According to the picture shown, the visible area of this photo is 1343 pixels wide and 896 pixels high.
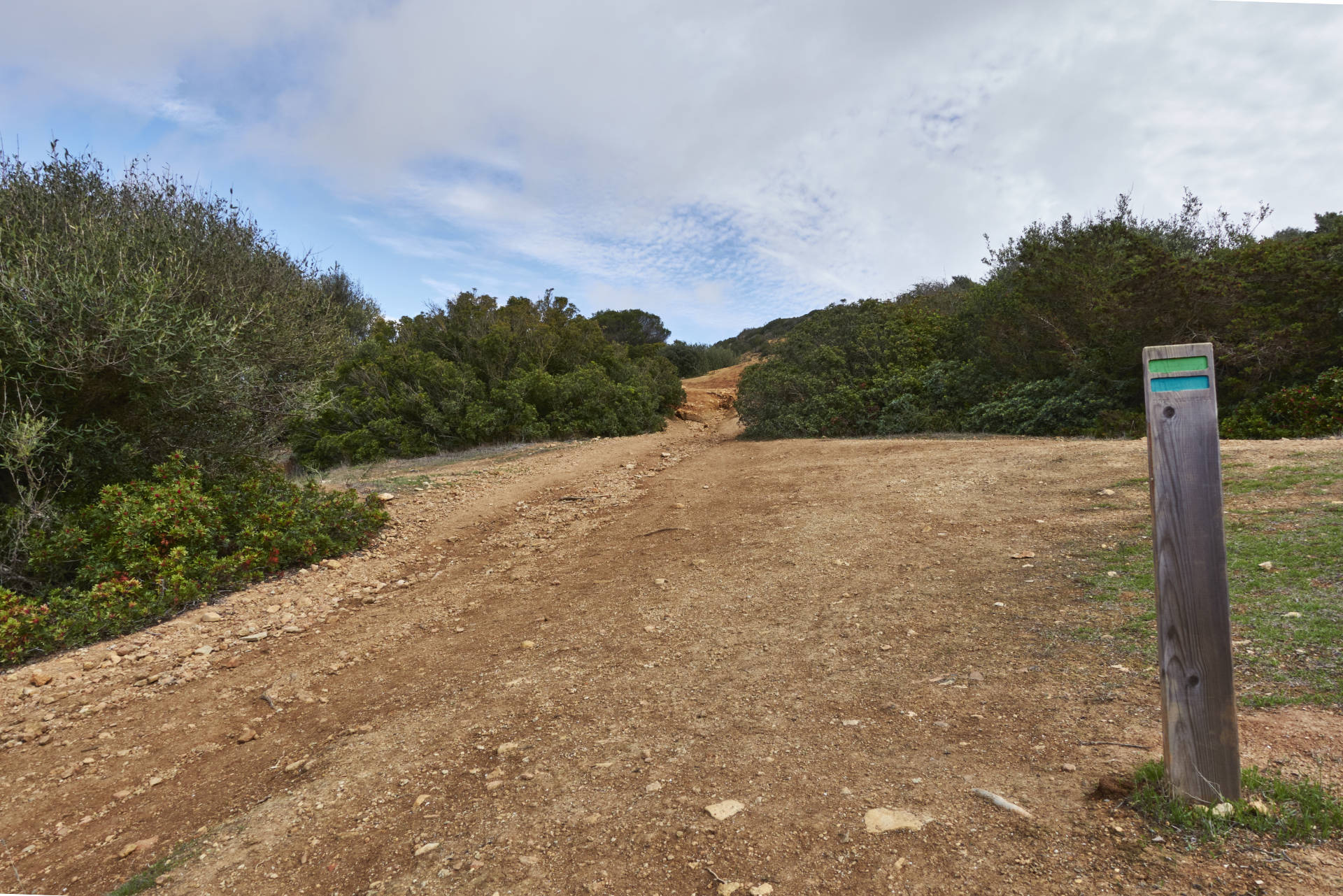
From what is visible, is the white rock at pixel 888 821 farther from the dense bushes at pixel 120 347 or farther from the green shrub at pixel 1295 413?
the green shrub at pixel 1295 413

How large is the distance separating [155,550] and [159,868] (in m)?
4.01

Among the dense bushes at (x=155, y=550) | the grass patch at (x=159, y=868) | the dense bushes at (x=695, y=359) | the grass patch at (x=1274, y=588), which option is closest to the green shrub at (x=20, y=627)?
the dense bushes at (x=155, y=550)

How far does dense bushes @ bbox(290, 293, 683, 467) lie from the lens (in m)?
17.4

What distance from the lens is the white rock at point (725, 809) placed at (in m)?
2.45

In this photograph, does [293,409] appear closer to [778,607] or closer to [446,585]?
[446,585]

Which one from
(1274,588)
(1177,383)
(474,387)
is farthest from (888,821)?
(474,387)

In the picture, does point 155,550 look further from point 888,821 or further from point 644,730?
point 888,821

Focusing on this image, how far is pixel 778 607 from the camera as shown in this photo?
15.4 ft

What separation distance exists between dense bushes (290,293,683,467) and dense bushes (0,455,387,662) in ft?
30.6

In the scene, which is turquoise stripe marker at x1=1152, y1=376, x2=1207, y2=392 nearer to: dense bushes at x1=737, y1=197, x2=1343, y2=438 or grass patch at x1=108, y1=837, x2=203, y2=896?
grass patch at x1=108, y1=837, x2=203, y2=896

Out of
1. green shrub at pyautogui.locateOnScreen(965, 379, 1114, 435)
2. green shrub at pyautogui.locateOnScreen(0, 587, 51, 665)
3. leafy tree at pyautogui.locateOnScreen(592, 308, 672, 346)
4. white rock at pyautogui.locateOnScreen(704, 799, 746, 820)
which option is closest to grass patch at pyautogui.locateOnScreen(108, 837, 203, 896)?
white rock at pyautogui.locateOnScreen(704, 799, 746, 820)

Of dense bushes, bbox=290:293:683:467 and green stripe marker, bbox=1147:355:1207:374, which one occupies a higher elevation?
dense bushes, bbox=290:293:683:467

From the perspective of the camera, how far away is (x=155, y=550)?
224 inches

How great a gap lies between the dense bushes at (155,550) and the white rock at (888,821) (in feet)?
18.4
